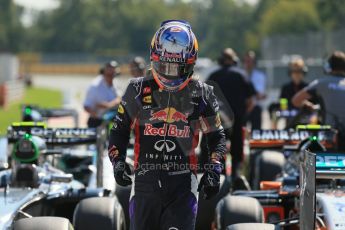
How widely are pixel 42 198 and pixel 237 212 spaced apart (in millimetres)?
1571

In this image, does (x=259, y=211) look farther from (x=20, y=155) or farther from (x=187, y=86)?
(x=20, y=155)

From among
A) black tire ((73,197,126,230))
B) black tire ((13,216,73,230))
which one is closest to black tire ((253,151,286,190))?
black tire ((73,197,126,230))

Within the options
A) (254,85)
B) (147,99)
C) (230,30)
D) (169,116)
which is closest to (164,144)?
(169,116)

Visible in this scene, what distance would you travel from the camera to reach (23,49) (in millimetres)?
105688

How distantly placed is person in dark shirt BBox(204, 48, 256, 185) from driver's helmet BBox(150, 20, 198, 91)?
536 centimetres

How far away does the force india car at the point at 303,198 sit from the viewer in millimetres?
4492

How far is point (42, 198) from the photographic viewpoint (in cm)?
629

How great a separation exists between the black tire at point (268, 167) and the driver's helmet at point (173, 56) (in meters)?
3.99

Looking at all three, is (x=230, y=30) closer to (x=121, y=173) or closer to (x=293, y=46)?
(x=293, y=46)

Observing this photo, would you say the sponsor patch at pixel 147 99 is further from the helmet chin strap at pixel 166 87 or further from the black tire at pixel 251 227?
the black tire at pixel 251 227

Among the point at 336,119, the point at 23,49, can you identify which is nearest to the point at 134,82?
the point at 336,119

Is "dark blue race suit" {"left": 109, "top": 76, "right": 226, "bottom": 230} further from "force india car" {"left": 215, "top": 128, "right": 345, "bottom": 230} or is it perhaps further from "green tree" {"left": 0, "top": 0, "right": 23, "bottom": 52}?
"green tree" {"left": 0, "top": 0, "right": 23, "bottom": 52}

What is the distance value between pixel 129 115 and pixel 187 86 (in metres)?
0.40

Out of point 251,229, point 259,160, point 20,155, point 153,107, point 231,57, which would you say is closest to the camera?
point 153,107
